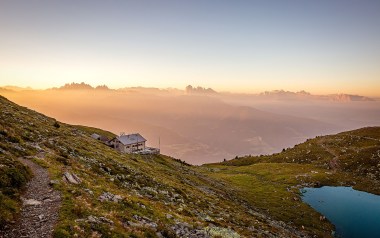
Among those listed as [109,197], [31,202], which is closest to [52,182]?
[31,202]

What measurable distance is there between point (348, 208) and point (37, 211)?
73359 mm

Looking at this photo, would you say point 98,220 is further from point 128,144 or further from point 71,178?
point 128,144

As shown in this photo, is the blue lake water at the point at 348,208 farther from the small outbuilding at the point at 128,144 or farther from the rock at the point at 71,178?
the small outbuilding at the point at 128,144

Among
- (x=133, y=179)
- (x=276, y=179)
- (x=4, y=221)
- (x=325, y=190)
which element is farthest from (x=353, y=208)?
(x=4, y=221)

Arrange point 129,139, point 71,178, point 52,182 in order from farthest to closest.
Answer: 1. point 129,139
2. point 71,178
3. point 52,182

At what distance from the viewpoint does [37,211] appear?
18656 millimetres

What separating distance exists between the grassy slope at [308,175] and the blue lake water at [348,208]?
324 cm

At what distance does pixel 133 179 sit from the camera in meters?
42.2

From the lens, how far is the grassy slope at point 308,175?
65.6 meters

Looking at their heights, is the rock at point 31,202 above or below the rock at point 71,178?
above

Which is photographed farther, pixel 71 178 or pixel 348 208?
pixel 348 208

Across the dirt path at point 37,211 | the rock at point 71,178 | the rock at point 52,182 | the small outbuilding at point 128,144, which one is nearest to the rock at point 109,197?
the rock at point 71,178

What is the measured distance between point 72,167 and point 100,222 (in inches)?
630

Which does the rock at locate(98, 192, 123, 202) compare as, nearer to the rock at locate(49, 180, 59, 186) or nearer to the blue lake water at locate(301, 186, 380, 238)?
the rock at locate(49, 180, 59, 186)
